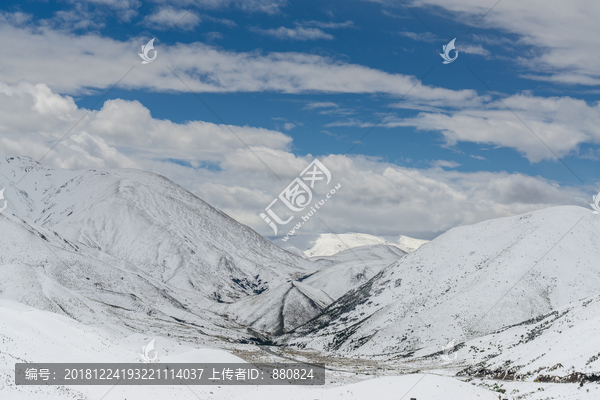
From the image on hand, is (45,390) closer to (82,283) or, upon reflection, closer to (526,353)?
(526,353)

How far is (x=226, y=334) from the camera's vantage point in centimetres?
15362

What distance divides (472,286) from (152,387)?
269 feet

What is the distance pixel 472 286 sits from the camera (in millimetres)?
102938

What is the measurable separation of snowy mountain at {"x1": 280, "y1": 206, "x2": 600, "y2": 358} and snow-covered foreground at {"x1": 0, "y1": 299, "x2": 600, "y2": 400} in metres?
49.4

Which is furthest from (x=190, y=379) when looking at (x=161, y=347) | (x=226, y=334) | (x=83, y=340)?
(x=226, y=334)

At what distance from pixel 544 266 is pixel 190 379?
3380 inches

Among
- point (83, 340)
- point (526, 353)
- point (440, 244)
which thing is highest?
point (440, 244)

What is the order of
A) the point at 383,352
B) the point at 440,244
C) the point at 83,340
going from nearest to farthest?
the point at 83,340 → the point at 383,352 → the point at 440,244
